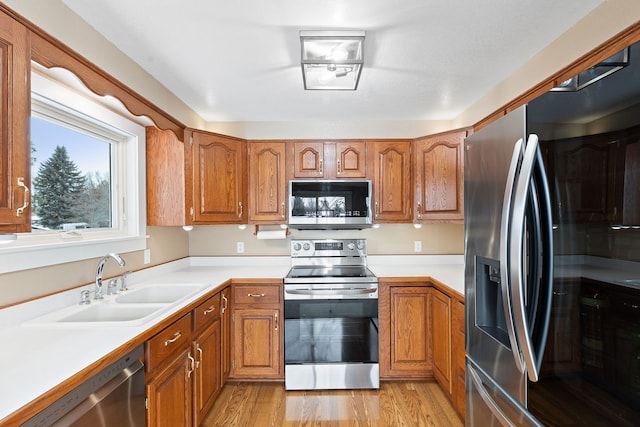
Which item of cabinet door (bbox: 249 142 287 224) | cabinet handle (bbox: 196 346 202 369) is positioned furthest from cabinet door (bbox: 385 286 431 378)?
cabinet handle (bbox: 196 346 202 369)

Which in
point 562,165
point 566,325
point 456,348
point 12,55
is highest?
point 12,55

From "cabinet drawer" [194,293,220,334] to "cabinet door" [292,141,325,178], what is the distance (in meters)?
1.29

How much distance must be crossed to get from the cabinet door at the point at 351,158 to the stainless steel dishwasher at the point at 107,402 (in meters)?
2.10

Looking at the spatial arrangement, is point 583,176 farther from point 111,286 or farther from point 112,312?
point 111,286

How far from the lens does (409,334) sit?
2.54 meters

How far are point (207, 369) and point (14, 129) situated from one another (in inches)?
66.1

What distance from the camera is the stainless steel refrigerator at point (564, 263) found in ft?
2.37

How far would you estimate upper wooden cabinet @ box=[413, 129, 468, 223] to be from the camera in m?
2.58

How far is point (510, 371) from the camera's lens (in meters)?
1.09

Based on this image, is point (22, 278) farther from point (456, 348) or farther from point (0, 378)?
point (456, 348)

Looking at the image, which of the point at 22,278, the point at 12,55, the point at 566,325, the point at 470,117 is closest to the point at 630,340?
the point at 566,325

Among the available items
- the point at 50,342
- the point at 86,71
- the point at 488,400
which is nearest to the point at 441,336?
the point at 488,400

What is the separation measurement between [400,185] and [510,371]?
Result: 6.46 ft

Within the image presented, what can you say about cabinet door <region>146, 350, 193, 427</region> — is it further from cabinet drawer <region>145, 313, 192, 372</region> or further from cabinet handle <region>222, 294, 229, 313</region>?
cabinet handle <region>222, 294, 229, 313</region>
